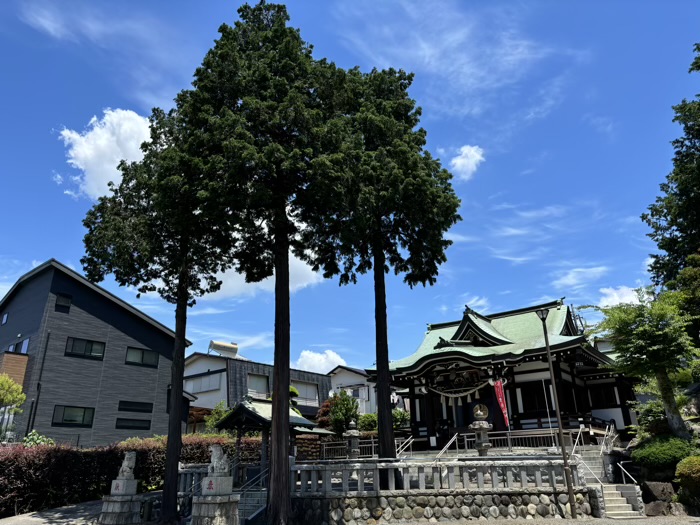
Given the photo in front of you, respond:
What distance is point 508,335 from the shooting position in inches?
1060

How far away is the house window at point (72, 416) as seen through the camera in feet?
86.3

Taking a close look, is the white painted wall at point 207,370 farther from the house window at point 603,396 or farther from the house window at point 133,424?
the house window at point 603,396

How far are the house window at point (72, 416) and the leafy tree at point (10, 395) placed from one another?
245 cm

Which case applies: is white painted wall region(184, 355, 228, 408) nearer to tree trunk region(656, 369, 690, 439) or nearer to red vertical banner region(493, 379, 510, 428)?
red vertical banner region(493, 379, 510, 428)

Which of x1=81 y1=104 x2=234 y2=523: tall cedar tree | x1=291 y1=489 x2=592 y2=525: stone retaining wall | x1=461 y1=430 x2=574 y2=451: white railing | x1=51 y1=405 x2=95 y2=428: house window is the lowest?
x1=291 y1=489 x2=592 y2=525: stone retaining wall

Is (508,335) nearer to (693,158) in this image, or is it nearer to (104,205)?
A: (693,158)

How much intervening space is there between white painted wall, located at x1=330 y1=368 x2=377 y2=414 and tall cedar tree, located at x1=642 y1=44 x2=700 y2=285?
24.2m

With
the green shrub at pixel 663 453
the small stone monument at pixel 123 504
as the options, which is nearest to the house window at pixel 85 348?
the small stone monument at pixel 123 504

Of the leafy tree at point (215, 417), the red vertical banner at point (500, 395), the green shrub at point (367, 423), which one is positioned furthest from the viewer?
the green shrub at point (367, 423)

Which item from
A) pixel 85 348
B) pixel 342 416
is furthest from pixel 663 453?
pixel 85 348

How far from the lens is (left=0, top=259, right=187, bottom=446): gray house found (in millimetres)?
26266

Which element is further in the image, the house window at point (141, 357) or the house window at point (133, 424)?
the house window at point (141, 357)

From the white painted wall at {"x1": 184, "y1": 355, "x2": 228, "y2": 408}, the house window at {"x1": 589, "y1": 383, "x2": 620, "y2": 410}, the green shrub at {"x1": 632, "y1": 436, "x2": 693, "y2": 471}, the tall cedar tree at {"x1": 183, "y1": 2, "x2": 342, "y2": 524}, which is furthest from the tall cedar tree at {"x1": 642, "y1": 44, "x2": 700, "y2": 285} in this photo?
the white painted wall at {"x1": 184, "y1": 355, "x2": 228, "y2": 408}

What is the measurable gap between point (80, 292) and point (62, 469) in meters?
13.0
